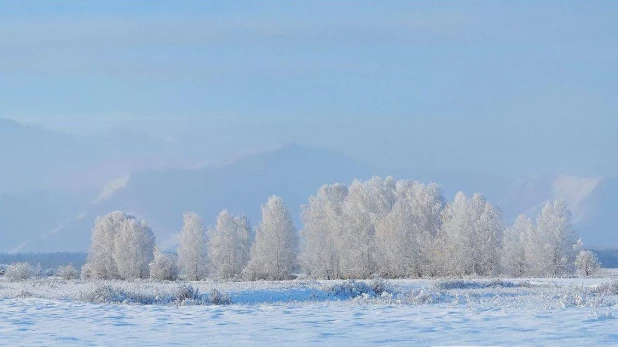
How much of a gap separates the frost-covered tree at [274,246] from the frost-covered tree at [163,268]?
6437mm

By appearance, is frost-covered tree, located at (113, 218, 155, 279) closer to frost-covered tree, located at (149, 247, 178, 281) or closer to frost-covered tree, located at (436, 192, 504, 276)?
frost-covered tree, located at (149, 247, 178, 281)

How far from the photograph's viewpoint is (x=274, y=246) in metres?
74.0

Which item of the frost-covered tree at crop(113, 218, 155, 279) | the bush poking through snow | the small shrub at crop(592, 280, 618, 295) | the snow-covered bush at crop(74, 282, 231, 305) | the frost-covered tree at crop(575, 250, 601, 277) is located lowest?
the small shrub at crop(592, 280, 618, 295)

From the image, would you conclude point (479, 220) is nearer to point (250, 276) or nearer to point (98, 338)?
point (250, 276)

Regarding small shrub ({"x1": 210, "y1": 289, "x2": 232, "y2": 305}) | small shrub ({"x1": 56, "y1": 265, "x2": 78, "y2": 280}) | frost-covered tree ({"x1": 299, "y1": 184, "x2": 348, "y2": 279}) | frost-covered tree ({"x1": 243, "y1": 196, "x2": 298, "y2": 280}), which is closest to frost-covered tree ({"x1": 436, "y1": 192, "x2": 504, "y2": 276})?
frost-covered tree ({"x1": 299, "y1": 184, "x2": 348, "y2": 279})

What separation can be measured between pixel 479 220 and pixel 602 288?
122 feet

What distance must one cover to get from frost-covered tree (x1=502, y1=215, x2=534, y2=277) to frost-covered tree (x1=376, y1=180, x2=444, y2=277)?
6830 millimetres

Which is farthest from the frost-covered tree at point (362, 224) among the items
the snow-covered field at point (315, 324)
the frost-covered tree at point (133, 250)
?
the snow-covered field at point (315, 324)

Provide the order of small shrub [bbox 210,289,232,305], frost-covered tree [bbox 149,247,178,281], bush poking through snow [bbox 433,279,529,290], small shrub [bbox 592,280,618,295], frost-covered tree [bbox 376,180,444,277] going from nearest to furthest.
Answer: small shrub [bbox 210,289,232,305] < small shrub [bbox 592,280,618,295] < bush poking through snow [bbox 433,279,529,290] < frost-covered tree [bbox 376,180,444,277] < frost-covered tree [bbox 149,247,178,281]

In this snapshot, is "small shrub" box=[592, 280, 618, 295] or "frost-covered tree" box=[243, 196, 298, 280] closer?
"small shrub" box=[592, 280, 618, 295]

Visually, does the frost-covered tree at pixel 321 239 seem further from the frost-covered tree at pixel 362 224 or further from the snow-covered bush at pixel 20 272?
the snow-covered bush at pixel 20 272

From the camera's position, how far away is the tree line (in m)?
67.9

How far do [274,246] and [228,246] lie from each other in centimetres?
563

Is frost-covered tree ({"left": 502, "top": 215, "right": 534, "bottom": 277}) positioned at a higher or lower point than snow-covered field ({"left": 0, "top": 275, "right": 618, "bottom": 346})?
higher
